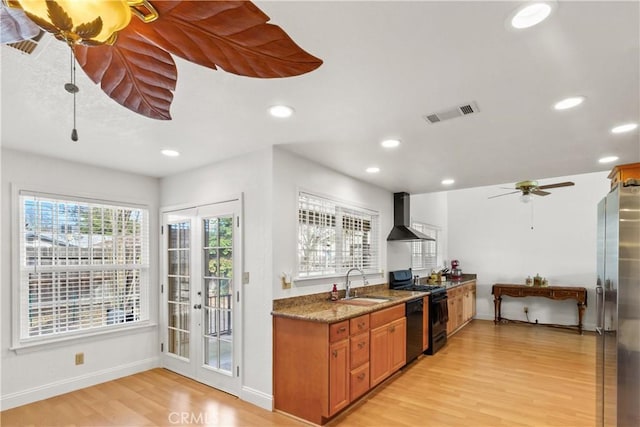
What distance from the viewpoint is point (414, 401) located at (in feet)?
10.7

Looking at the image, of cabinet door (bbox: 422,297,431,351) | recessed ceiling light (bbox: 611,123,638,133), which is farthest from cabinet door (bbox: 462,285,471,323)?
recessed ceiling light (bbox: 611,123,638,133)

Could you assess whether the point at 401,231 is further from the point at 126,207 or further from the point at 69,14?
the point at 69,14

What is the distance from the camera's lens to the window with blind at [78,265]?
3309 millimetres

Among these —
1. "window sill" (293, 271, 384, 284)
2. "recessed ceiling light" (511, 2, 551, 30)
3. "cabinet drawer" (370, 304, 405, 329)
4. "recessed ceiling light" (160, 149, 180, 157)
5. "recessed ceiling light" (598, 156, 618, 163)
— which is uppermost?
"recessed ceiling light" (511, 2, 551, 30)

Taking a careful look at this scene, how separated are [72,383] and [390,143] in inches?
154

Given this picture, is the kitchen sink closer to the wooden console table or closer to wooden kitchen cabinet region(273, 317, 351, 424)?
wooden kitchen cabinet region(273, 317, 351, 424)

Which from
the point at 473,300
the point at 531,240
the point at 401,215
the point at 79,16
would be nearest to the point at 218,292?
the point at 401,215

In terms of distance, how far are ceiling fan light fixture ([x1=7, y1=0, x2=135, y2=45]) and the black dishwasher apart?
3.94 metres

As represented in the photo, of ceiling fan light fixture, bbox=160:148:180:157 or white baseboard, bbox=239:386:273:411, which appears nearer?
white baseboard, bbox=239:386:273:411

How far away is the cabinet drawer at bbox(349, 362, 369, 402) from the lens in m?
3.07

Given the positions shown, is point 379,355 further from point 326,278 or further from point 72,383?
point 72,383

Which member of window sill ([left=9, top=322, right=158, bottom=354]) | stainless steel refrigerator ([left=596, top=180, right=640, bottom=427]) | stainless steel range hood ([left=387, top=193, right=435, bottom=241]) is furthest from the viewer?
stainless steel range hood ([left=387, top=193, right=435, bottom=241])

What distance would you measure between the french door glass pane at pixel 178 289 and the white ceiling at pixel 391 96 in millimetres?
888

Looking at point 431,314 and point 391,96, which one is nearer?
point 391,96
